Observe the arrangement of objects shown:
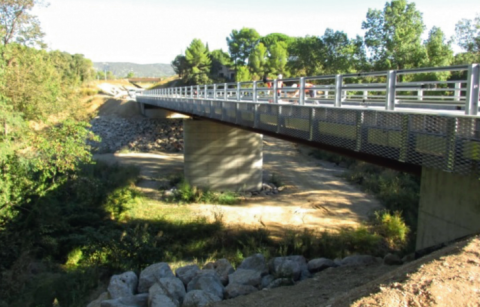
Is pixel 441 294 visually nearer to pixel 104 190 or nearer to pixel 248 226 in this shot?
pixel 248 226

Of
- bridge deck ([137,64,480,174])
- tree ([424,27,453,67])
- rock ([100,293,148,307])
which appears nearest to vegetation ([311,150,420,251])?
bridge deck ([137,64,480,174])

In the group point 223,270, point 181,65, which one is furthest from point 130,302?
point 181,65

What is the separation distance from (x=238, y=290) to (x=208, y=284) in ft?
2.13

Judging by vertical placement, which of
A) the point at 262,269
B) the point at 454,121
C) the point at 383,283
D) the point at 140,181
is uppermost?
the point at 454,121

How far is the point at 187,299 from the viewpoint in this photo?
279 inches

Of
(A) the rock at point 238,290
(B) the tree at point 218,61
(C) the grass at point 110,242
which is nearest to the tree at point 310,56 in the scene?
(B) the tree at point 218,61

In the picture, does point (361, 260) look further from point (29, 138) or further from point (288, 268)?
point (29, 138)

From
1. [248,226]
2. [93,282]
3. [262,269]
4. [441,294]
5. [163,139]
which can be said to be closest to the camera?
[441,294]

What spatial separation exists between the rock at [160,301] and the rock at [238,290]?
96 cm

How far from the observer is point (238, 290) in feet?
24.4

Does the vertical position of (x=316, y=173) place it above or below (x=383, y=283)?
below

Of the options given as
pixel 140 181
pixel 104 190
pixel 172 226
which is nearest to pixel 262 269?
pixel 172 226

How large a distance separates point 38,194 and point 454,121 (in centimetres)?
1536

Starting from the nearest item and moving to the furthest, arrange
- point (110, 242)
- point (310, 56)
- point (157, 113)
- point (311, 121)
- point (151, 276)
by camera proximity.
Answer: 1. point (151, 276)
2. point (311, 121)
3. point (110, 242)
4. point (157, 113)
5. point (310, 56)
